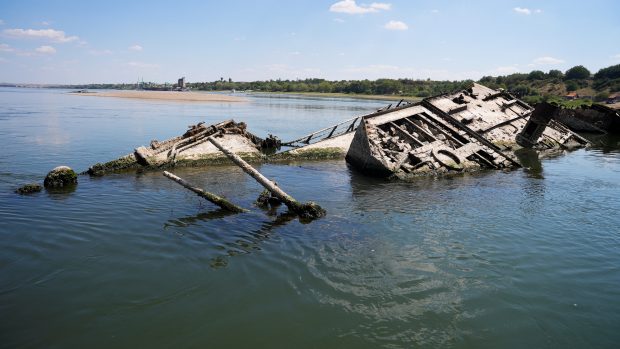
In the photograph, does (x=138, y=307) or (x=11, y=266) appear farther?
(x=11, y=266)

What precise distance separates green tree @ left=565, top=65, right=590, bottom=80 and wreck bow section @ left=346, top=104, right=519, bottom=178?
99386mm

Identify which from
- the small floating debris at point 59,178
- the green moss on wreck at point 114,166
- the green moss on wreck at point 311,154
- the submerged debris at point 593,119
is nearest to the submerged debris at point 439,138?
the green moss on wreck at point 311,154

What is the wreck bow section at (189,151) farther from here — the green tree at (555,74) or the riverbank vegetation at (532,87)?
the green tree at (555,74)

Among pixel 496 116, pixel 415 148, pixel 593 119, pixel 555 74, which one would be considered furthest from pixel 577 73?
pixel 415 148

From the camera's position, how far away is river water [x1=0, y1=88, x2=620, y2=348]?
5.88 m

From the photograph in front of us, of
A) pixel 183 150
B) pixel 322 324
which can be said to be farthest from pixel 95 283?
pixel 183 150

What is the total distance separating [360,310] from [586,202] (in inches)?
400

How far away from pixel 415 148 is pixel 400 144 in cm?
60

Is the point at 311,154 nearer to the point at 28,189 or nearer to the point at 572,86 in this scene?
the point at 28,189

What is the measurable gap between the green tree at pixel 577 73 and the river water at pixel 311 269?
104 meters

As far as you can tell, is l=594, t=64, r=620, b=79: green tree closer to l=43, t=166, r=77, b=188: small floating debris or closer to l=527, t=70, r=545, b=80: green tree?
l=527, t=70, r=545, b=80: green tree

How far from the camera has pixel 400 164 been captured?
15.8 metres

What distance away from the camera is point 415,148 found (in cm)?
1702

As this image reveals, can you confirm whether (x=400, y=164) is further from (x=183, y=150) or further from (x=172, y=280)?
(x=172, y=280)
